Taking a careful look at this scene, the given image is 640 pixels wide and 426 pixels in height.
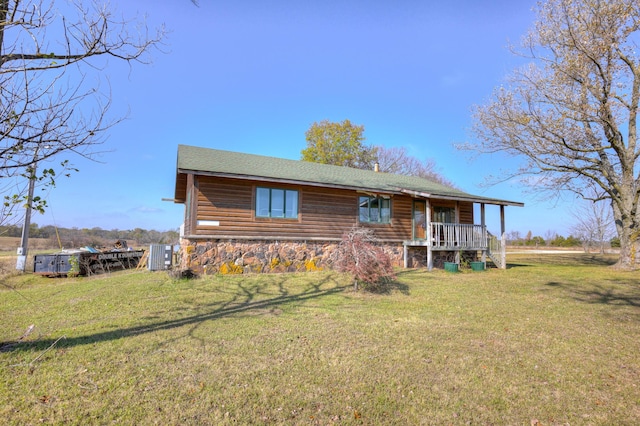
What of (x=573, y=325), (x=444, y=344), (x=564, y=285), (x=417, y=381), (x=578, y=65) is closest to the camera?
(x=417, y=381)

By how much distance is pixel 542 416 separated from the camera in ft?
10.2

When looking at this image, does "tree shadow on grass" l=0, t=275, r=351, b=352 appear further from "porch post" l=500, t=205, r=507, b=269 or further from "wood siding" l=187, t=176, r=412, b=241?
"porch post" l=500, t=205, r=507, b=269

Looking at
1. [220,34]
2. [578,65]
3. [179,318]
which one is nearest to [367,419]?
[179,318]

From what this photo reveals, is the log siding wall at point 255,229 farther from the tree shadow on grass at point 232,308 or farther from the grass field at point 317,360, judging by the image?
the grass field at point 317,360

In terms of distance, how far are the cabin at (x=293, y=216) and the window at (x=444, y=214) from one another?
5 cm

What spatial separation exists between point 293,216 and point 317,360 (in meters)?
8.75

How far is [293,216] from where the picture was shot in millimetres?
12742

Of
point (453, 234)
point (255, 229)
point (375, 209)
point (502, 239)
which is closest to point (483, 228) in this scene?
point (502, 239)

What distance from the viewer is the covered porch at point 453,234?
1434 centimetres

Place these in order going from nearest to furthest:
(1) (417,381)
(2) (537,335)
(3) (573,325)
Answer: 1. (1) (417,381)
2. (2) (537,335)
3. (3) (573,325)

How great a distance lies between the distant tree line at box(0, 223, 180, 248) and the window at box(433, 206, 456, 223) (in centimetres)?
1520

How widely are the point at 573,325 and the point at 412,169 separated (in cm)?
3484

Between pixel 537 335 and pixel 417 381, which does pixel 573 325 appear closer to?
pixel 537 335

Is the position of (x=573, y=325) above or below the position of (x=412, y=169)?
below
